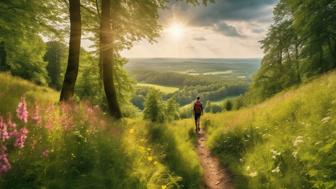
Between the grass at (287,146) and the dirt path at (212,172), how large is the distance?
0.28 meters

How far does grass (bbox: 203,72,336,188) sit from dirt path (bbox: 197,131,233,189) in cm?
28

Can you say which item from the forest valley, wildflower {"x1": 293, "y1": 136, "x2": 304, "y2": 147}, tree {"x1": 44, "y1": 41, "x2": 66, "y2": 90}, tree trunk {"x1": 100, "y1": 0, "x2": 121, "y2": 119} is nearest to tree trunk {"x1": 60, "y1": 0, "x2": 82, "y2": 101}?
the forest valley

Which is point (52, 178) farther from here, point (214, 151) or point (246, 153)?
point (214, 151)

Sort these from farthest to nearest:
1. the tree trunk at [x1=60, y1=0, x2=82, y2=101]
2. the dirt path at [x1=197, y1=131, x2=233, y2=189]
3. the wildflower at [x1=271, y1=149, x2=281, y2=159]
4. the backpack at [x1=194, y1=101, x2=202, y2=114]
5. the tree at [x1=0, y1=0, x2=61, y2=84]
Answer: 1. the backpack at [x1=194, y1=101, x2=202, y2=114]
2. the tree at [x1=0, y1=0, x2=61, y2=84]
3. the tree trunk at [x1=60, y1=0, x2=82, y2=101]
4. the dirt path at [x1=197, y1=131, x2=233, y2=189]
5. the wildflower at [x1=271, y1=149, x2=281, y2=159]

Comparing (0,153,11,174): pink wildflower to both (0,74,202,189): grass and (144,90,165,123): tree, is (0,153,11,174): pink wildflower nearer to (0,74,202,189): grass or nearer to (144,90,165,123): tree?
(0,74,202,189): grass

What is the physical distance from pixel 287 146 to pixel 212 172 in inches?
131

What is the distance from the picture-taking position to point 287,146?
26.4 feet

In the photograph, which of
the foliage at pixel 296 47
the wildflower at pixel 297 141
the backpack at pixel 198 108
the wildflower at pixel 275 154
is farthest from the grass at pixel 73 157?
the foliage at pixel 296 47

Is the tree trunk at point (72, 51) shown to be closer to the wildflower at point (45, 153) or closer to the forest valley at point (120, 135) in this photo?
the forest valley at point (120, 135)

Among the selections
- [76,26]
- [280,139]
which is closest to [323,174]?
[280,139]

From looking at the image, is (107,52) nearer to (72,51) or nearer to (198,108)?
(72,51)

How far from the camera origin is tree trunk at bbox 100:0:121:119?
586 inches

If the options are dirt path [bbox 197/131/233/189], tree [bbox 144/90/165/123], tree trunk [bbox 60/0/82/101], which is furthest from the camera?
tree [bbox 144/90/165/123]

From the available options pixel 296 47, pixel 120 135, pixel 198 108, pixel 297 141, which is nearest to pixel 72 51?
pixel 120 135
